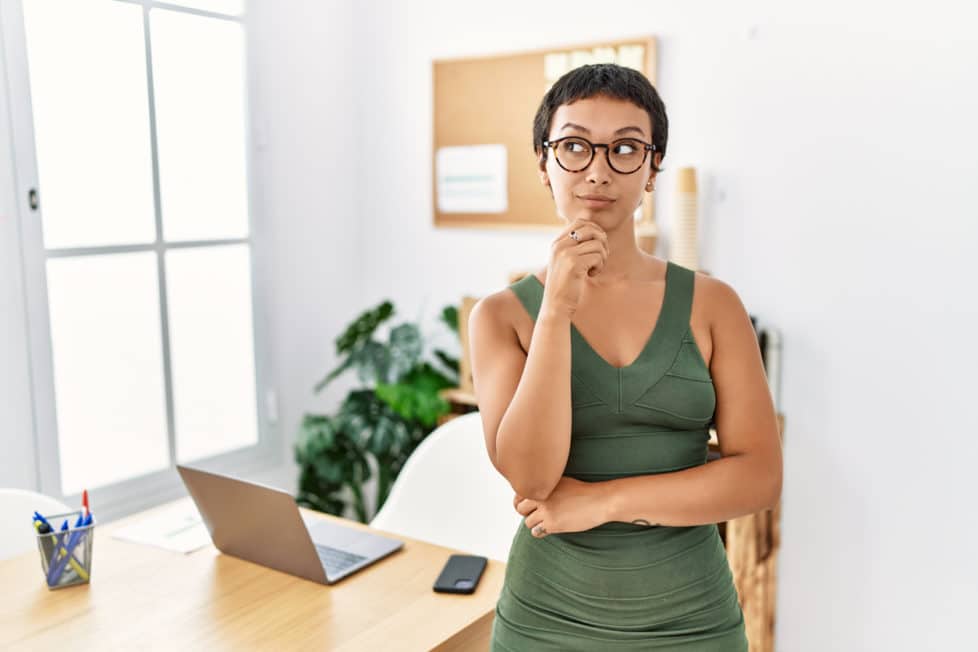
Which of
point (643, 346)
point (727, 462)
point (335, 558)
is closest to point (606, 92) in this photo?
point (643, 346)

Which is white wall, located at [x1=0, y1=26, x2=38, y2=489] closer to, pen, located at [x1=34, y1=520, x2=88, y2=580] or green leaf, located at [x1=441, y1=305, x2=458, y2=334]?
pen, located at [x1=34, y1=520, x2=88, y2=580]

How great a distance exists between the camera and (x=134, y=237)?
271 cm

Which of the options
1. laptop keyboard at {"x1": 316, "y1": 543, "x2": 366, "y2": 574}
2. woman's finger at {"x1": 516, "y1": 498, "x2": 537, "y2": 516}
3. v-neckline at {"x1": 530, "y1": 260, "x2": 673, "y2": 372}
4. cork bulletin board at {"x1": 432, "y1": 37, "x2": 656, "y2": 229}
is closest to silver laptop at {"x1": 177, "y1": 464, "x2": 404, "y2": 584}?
laptop keyboard at {"x1": 316, "y1": 543, "x2": 366, "y2": 574}

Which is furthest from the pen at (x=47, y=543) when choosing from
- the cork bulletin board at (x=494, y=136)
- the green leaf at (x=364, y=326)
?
the cork bulletin board at (x=494, y=136)

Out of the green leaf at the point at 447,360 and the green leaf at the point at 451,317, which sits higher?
the green leaf at the point at 451,317

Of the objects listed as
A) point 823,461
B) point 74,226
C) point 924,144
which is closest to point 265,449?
point 74,226

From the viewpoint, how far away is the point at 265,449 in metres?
3.22

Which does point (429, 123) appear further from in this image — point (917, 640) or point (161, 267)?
point (917, 640)

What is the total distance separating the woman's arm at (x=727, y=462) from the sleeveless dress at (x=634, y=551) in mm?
29

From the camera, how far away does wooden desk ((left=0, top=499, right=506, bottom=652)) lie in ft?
4.45

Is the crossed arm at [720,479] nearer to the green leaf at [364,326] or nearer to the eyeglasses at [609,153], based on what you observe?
the eyeglasses at [609,153]

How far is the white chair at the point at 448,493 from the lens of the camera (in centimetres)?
204

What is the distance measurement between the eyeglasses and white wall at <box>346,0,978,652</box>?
144 cm

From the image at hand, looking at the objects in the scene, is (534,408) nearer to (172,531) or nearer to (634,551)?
(634,551)
